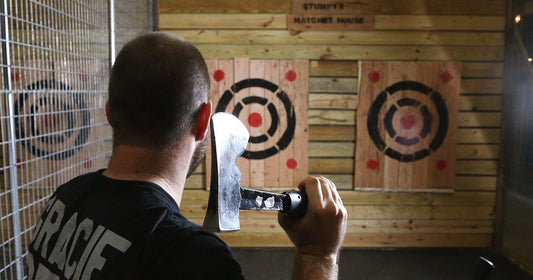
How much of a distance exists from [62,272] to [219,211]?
0.31 m

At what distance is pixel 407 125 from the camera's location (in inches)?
137

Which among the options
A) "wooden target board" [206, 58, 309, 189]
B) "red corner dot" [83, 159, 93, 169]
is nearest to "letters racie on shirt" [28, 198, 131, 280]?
"red corner dot" [83, 159, 93, 169]

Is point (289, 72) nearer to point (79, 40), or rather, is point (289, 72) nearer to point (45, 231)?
point (79, 40)

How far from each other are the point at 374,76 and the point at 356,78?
0.15 meters

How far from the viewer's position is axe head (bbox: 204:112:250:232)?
2.52 ft

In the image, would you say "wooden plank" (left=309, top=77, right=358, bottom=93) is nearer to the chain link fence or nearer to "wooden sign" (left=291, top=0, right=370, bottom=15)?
"wooden sign" (left=291, top=0, right=370, bottom=15)

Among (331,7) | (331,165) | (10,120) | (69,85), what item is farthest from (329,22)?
(10,120)

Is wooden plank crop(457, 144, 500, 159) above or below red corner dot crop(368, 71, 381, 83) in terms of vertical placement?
below

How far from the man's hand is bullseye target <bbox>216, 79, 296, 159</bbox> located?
263 cm

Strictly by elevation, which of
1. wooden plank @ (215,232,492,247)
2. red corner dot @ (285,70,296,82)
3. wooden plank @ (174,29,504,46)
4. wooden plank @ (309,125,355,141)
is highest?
wooden plank @ (174,29,504,46)

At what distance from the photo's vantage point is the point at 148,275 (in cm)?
63

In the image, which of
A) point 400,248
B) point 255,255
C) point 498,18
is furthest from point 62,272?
point 498,18

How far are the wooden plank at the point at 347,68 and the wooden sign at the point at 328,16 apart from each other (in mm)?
287

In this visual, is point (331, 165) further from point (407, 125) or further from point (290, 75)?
point (290, 75)
